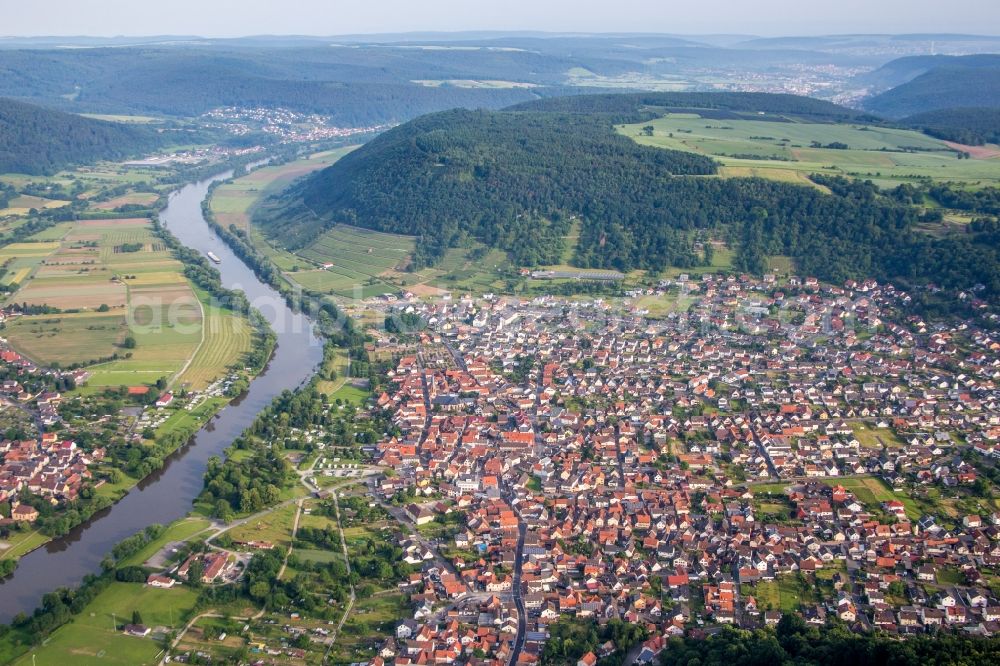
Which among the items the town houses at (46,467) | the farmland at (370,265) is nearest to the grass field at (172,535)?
the town houses at (46,467)

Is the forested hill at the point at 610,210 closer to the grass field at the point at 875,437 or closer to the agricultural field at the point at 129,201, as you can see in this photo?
the agricultural field at the point at 129,201

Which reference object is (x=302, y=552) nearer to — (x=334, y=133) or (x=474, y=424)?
(x=474, y=424)

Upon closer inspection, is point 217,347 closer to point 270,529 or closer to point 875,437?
point 270,529

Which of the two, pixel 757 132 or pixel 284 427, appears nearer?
pixel 284 427

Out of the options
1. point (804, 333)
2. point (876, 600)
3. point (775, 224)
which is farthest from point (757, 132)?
point (876, 600)

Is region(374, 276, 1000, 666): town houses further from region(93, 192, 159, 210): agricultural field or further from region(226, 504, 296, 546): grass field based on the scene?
region(93, 192, 159, 210): agricultural field
